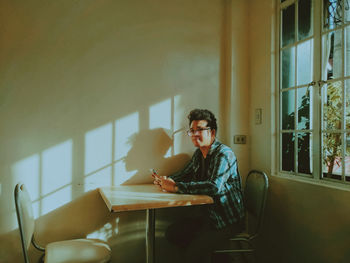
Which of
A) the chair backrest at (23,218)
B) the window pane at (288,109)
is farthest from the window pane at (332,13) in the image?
the chair backrest at (23,218)

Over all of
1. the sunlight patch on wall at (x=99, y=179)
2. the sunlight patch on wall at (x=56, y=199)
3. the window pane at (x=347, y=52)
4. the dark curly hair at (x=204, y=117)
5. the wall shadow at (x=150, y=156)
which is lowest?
the sunlight patch on wall at (x=56, y=199)

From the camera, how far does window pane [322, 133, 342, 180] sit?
200 centimetres

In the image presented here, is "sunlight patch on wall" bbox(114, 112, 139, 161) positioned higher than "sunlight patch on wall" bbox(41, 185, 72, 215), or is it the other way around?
"sunlight patch on wall" bbox(114, 112, 139, 161)

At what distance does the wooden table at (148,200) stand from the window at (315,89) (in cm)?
96

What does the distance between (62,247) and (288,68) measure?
235 cm

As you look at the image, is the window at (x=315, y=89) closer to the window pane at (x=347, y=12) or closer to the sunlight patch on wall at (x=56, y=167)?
the window pane at (x=347, y=12)

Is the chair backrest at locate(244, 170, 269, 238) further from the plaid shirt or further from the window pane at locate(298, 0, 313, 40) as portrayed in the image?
the window pane at locate(298, 0, 313, 40)

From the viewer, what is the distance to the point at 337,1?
2027 mm

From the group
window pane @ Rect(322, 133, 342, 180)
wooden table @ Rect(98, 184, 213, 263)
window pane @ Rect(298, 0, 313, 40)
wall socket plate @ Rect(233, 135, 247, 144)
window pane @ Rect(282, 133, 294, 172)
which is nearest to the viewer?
wooden table @ Rect(98, 184, 213, 263)

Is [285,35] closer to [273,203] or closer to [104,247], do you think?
[273,203]

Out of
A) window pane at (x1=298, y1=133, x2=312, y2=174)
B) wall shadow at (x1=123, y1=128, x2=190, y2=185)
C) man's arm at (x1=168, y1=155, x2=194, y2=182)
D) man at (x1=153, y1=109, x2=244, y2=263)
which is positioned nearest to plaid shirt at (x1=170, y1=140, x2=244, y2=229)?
man at (x1=153, y1=109, x2=244, y2=263)

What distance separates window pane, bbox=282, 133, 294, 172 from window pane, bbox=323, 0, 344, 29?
0.92 metres

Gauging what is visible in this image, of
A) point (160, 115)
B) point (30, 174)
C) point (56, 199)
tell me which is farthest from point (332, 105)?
point (30, 174)

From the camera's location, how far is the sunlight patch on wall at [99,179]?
2340mm
